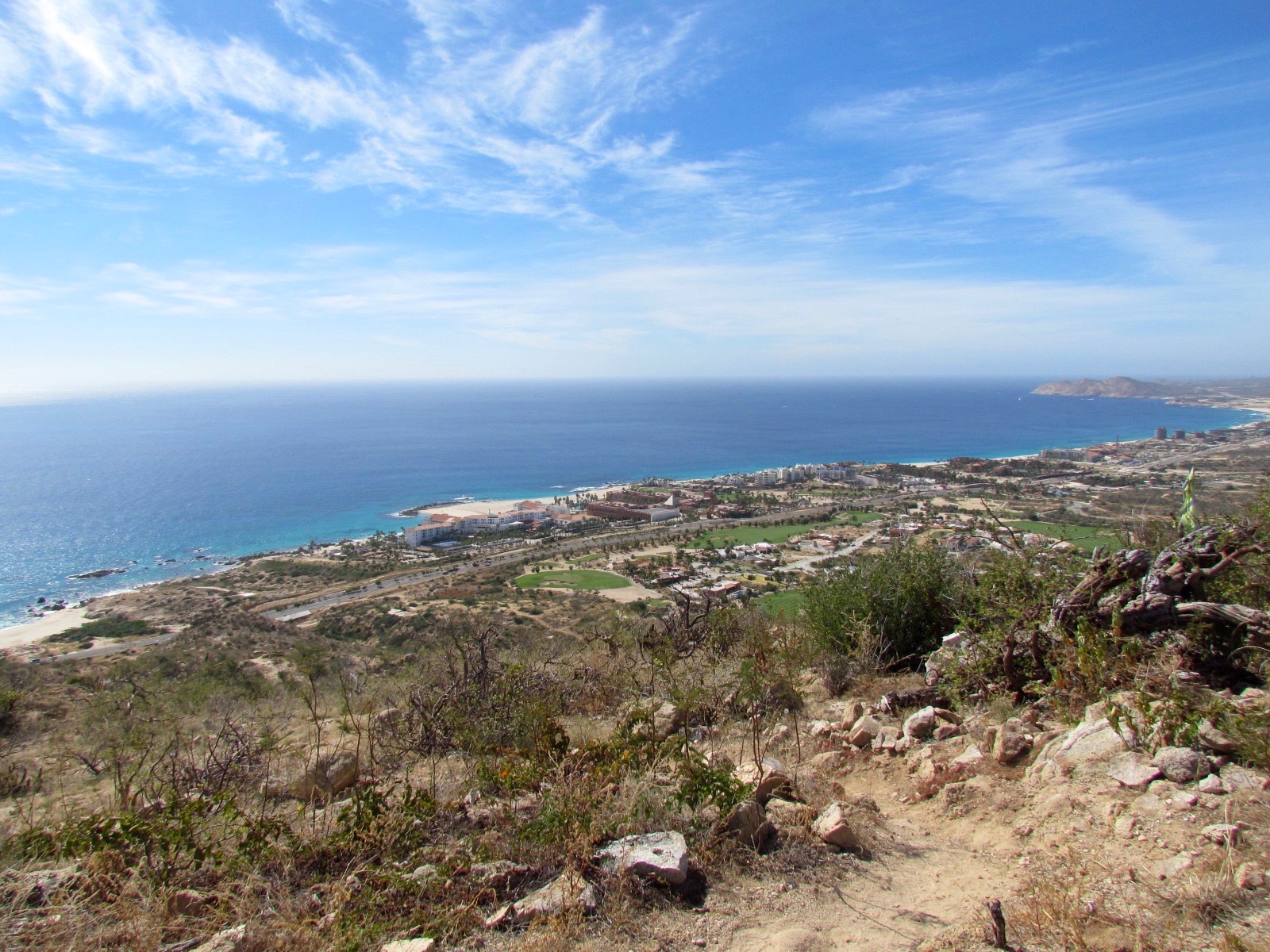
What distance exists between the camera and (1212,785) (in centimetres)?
347

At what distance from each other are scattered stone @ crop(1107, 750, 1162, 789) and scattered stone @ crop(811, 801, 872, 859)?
1.62 m

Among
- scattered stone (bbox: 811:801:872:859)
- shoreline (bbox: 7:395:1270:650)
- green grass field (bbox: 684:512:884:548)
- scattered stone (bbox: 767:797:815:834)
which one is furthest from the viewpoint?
green grass field (bbox: 684:512:884:548)

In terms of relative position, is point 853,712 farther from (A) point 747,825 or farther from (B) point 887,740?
(A) point 747,825

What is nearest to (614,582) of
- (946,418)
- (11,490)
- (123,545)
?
(123,545)

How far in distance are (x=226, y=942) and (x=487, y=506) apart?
201 feet

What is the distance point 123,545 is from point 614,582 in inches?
1625

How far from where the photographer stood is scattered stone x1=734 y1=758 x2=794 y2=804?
418 centimetres

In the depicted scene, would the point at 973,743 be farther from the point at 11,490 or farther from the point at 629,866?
the point at 11,490

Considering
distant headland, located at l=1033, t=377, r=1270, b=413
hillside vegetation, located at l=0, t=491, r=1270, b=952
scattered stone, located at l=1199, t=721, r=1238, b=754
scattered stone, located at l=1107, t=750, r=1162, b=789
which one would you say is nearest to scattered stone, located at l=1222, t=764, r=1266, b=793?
hillside vegetation, located at l=0, t=491, r=1270, b=952

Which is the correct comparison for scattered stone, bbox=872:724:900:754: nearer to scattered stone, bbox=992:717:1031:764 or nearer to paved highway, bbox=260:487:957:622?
scattered stone, bbox=992:717:1031:764

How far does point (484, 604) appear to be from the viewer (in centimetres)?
2641

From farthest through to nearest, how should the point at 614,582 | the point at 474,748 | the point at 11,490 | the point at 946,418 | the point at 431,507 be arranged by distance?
the point at 946,418
the point at 11,490
the point at 431,507
the point at 614,582
the point at 474,748

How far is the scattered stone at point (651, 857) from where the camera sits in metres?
3.37

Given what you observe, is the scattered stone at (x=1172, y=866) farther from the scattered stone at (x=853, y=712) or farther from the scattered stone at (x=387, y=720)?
the scattered stone at (x=387, y=720)
